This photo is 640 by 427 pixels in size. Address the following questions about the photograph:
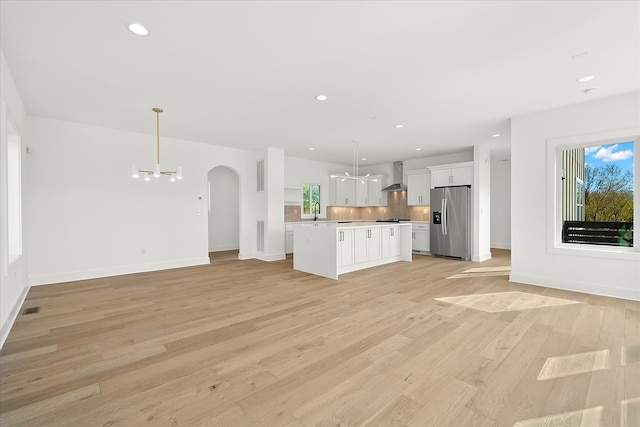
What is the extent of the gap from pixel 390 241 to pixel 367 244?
89 cm

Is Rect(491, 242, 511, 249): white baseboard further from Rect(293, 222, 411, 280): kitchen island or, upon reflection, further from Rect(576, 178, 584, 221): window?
Rect(293, 222, 411, 280): kitchen island

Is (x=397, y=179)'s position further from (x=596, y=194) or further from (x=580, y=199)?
(x=596, y=194)

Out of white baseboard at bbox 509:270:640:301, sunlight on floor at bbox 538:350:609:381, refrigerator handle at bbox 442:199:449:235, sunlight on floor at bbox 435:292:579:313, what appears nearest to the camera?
sunlight on floor at bbox 538:350:609:381

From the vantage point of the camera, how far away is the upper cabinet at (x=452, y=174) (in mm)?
7207

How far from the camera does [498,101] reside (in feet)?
13.8

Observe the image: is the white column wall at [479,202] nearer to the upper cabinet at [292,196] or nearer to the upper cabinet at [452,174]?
the upper cabinet at [452,174]

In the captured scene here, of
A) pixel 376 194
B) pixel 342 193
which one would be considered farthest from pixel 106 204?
pixel 376 194

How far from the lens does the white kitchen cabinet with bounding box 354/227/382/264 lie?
231 inches

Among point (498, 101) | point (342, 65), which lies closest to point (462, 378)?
point (342, 65)

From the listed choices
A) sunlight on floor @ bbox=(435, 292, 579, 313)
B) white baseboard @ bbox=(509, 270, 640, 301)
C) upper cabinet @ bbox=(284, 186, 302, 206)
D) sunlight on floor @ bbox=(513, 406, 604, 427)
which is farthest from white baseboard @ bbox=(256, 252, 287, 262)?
sunlight on floor @ bbox=(513, 406, 604, 427)

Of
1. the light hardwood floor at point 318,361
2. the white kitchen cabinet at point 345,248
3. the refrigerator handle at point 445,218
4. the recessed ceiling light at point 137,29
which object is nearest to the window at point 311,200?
the white kitchen cabinet at point 345,248

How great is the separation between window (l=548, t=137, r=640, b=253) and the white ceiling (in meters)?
1.09

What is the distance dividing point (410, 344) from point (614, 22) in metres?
3.24

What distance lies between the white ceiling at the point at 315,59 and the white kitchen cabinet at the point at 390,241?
100 inches
